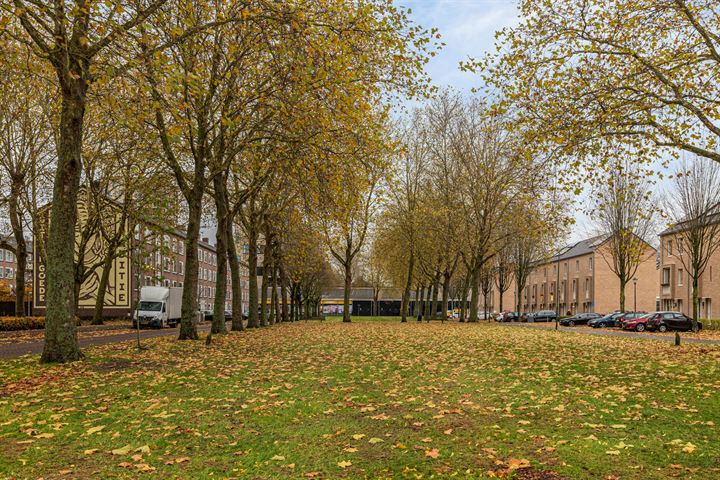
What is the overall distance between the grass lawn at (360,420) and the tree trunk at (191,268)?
21.8ft

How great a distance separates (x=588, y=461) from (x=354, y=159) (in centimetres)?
1303

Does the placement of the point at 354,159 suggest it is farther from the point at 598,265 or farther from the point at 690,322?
the point at 598,265

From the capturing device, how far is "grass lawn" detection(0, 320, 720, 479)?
5660 millimetres

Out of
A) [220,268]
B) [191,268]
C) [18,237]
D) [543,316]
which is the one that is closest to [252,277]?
[220,268]

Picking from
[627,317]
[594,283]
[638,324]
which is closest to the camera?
[638,324]

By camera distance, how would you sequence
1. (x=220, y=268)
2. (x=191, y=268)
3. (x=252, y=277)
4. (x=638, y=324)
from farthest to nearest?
(x=638, y=324)
(x=252, y=277)
(x=220, y=268)
(x=191, y=268)

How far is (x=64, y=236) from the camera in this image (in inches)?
516

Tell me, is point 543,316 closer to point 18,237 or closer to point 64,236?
point 18,237

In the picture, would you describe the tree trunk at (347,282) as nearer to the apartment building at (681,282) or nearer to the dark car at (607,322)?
the dark car at (607,322)

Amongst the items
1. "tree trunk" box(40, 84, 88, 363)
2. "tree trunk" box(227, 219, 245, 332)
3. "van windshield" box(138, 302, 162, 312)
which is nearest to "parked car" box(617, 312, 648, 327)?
"tree trunk" box(227, 219, 245, 332)

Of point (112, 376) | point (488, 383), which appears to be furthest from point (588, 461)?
point (112, 376)

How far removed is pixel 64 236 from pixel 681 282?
2488 inches

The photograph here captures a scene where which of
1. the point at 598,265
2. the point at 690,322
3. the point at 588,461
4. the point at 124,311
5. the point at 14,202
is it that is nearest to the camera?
the point at 588,461

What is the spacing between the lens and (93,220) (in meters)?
34.2
